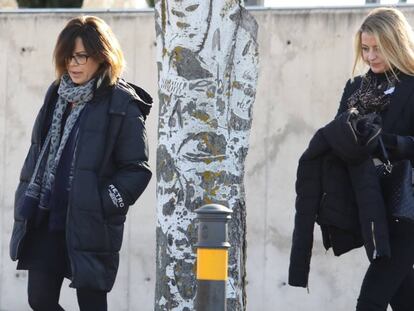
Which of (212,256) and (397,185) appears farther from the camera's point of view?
(397,185)

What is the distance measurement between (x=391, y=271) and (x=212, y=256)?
1.26m

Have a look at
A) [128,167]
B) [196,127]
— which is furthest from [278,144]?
[196,127]

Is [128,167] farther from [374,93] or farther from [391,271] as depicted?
[391,271]

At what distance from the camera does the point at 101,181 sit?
6395 mm

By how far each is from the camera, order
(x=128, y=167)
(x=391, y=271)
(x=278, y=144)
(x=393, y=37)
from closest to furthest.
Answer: (x=391, y=271), (x=393, y=37), (x=128, y=167), (x=278, y=144)

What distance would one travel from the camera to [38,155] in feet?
21.4

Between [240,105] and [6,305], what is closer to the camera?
[240,105]

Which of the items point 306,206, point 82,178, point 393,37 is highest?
point 393,37

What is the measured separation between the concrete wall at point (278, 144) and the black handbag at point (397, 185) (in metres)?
2.56

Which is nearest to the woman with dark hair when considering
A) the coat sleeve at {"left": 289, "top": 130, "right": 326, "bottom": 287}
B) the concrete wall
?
Answer: the coat sleeve at {"left": 289, "top": 130, "right": 326, "bottom": 287}

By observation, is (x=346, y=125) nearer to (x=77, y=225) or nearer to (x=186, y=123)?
(x=186, y=123)

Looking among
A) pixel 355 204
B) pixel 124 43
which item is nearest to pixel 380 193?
pixel 355 204

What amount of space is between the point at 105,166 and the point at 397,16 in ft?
5.43

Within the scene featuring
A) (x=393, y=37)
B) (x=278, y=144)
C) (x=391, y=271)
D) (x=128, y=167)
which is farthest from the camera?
(x=278, y=144)
